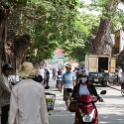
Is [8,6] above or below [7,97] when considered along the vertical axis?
above

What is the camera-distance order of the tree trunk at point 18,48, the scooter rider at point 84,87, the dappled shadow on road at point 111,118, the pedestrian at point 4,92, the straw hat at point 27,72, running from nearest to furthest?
the straw hat at point 27,72
the pedestrian at point 4,92
the scooter rider at point 84,87
the dappled shadow on road at point 111,118
the tree trunk at point 18,48

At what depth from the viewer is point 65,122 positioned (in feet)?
43.6

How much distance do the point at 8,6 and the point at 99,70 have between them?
30.3 meters

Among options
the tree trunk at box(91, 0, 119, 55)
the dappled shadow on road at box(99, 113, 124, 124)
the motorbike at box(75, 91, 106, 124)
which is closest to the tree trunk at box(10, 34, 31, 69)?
the dappled shadow on road at box(99, 113, 124, 124)

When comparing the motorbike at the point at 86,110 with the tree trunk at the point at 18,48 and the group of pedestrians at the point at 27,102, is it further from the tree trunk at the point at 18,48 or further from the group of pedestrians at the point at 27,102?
the tree trunk at the point at 18,48

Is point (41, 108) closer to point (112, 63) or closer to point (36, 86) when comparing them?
point (36, 86)

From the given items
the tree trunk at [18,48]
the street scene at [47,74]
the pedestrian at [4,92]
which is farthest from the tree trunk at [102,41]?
the pedestrian at [4,92]

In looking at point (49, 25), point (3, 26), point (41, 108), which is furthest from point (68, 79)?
point (49, 25)

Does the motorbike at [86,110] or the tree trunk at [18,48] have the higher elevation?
the tree trunk at [18,48]

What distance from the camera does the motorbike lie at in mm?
9562

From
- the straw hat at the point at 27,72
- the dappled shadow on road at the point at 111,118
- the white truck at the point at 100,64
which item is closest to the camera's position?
the straw hat at the point at 27,72

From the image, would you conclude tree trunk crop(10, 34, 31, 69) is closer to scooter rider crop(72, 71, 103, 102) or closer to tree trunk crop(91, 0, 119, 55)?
scooter rider crop(72, 71, 103, 102)

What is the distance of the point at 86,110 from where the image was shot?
958cm

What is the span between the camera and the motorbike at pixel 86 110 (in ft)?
31.4
